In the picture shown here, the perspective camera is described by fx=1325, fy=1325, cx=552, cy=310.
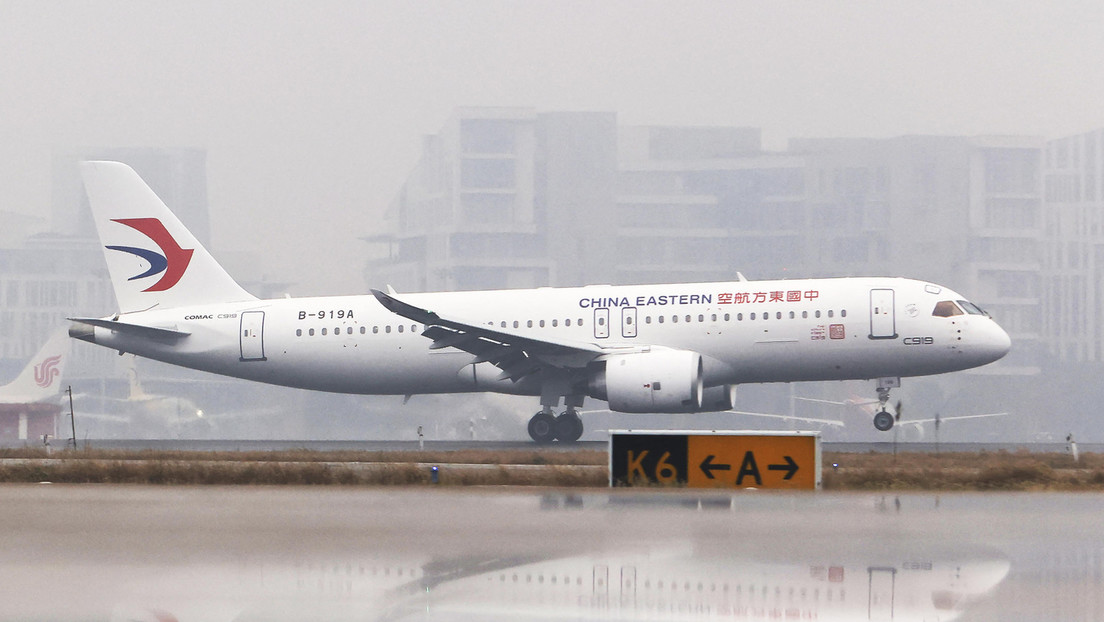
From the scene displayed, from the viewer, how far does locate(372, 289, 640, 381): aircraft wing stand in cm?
3014

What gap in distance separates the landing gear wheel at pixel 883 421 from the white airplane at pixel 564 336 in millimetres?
49

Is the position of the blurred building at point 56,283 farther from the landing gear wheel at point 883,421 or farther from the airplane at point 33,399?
the landing gear wheel at point 883,421

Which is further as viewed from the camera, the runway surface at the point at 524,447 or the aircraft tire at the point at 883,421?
the aircraft tire at the point at 883,421

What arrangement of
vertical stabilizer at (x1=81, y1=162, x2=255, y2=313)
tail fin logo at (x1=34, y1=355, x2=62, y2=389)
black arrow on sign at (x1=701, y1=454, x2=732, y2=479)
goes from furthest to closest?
1. tail fin logo at (x1=34, y1=355, x2=62, y2=389)
2. vertical stabilizer at (x1=81, y1=162, x2=255, y2=313)
3. black arrow on sign at (x1=701, y1=454, x2=732, y2=479)

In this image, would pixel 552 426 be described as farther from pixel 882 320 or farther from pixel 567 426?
pixel 882 320

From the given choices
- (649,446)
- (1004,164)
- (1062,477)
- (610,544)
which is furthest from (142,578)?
(1004,164)

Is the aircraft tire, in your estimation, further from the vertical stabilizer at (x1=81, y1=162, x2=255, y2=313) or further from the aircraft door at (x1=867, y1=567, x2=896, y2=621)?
the aircraft door at (x1=867, y1=567, x2=896, y2=621)

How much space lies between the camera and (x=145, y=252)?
37.2 meters

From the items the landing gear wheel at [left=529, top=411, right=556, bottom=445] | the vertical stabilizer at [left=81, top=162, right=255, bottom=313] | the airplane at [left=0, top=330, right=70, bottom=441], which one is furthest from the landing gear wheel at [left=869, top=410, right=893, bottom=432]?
the airplane at [left=0, top=330, right=70, bottom=441]

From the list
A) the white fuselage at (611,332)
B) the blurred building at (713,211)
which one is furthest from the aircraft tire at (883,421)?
the blurred building at (713,211)

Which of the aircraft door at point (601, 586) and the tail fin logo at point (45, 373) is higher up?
the tail fin logo at point (45, 373)

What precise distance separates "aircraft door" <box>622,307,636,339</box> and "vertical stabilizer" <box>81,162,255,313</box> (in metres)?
11.1

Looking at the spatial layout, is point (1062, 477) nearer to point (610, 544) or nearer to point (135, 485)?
point (610, 544)

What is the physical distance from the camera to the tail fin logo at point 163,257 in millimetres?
36750
